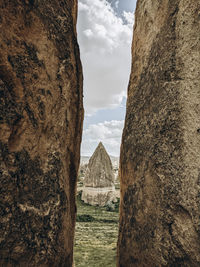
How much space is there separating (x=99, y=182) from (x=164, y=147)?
12.0 meters

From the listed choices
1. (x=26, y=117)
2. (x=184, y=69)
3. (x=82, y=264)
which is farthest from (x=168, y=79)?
(x=82, y=264)

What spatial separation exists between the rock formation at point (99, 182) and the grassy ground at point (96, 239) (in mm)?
2030

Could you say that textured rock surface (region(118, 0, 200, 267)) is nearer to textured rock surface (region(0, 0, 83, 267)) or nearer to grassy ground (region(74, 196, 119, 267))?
textured rock surface (region(0, 0, 83, 267))

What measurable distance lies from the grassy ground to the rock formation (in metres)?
2.03

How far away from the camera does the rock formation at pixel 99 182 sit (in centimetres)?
1370

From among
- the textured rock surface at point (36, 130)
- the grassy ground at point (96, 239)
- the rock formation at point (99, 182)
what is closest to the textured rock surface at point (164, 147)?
the textured rock surface at point (36, 130)

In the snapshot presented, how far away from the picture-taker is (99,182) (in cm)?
1430

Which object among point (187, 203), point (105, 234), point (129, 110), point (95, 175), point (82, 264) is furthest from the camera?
point (95, 175)

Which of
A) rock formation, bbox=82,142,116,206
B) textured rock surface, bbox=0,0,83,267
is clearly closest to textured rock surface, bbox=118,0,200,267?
textured rock surface, bbox=0,0,83,267

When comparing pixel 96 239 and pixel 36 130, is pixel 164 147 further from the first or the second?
pixel 96 239

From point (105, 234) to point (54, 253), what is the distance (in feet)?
19.3

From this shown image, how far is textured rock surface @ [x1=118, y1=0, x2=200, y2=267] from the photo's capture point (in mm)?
2396

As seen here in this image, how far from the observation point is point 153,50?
3164 mm

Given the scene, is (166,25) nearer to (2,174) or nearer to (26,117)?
(26,117)
